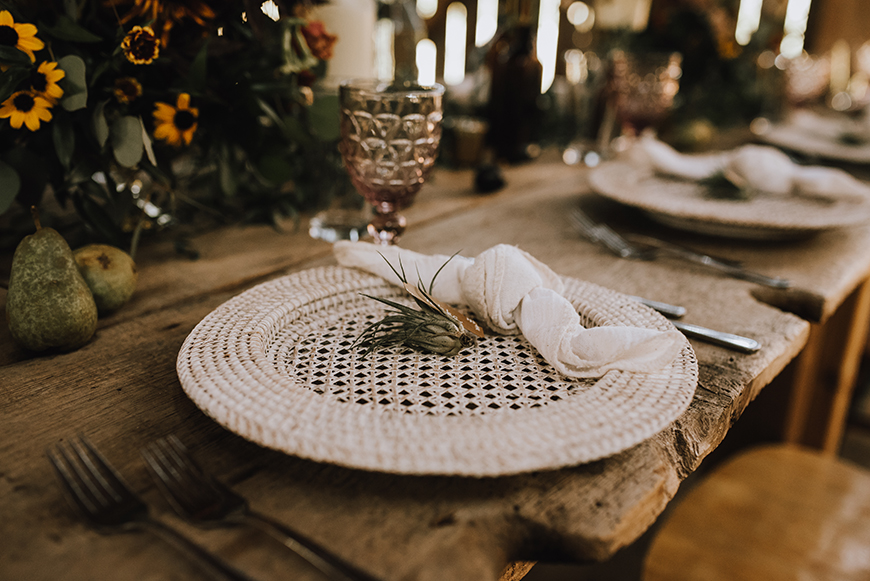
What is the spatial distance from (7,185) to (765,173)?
119cm

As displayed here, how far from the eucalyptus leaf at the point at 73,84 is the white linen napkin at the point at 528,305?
33 centimetres

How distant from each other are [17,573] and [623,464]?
400mm

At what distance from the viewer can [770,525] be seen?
114 centimetres

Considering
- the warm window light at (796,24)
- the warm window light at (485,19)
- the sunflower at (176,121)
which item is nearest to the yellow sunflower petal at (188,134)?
the sunflower at (176,121)

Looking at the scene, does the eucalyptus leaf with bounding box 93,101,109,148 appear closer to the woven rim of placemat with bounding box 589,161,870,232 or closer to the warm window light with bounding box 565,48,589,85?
the woven rim of placemat with bounding box 589,161,870,232

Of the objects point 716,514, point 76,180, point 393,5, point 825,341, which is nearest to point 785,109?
→ point 825,341

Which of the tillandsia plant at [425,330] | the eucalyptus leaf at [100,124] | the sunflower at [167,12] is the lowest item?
the tillandsia plant at [425,330]

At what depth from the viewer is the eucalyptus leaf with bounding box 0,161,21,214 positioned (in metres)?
0.69

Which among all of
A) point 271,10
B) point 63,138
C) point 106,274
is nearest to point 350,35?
point 271,10

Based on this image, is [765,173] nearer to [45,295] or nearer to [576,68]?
[576,68]

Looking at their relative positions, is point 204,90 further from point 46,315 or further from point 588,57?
point 588,57

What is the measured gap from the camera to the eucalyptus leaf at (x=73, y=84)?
657 millimetres

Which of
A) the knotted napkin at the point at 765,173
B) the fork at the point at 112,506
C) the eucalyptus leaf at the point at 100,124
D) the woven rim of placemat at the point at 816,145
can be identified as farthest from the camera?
the woven rim of placemat at the point at 816,145

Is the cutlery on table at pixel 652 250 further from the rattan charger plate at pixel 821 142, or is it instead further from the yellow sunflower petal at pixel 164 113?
the rattan charger plate at pixel 821 142
